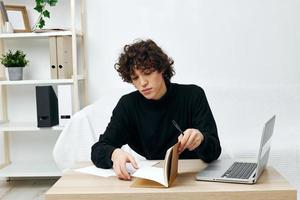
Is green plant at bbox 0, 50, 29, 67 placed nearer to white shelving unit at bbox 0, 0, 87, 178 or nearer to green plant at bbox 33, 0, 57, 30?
white shelving unit at bbox 0, 0, 87, 178

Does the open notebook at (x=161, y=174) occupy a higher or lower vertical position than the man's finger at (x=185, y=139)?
lower

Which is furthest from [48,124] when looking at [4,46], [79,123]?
[4,46]

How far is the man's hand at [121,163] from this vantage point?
117cm

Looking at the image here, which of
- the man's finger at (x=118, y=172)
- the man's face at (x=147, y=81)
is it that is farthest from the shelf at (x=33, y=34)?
the man's finger at (x=118, y=172)

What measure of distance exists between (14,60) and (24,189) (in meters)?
0.87

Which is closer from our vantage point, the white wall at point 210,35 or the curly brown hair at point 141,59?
the curly brown hair at point 141,59

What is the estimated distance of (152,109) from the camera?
156 centimetres

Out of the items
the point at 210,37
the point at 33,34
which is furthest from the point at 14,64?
the point at 210,37

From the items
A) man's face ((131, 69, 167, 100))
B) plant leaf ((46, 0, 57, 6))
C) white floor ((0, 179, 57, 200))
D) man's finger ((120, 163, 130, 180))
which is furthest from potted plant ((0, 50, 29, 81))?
man's finger ((120, 163, 130, 180))

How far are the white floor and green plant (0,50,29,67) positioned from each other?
2.71 feet

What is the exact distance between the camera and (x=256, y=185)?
1055 millimetres

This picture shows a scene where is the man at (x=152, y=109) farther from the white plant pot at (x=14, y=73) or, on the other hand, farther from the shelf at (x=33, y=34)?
the white plant pot at (x=14, y=73)

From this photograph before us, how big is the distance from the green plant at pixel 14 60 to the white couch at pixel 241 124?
0.65m

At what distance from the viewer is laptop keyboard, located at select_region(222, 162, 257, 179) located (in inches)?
44.3
